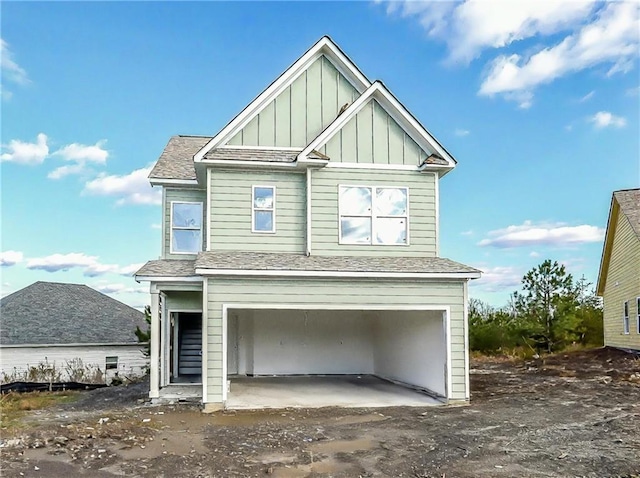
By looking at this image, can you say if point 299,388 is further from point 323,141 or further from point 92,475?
point 92,475

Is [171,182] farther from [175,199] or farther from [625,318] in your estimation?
[625,318]

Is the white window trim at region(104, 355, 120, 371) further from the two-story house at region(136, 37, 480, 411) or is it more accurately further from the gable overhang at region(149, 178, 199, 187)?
the gable overhang at region(149, 178, 199, 187)

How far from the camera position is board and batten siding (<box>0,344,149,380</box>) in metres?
22.7

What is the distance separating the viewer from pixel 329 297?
38.7ft

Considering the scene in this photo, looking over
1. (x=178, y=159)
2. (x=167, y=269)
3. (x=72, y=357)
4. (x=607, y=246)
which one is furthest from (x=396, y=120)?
(x=72, y=357)

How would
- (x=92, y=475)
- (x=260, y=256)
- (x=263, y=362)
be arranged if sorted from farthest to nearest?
(x=263, y=362) → (x=260, y=256) → (x=92, y=475)

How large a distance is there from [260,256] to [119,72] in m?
6.67

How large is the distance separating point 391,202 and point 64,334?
1693 cm

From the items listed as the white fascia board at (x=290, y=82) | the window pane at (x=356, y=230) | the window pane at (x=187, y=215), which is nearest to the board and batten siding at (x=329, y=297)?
the window pane at (x=356, y=230)

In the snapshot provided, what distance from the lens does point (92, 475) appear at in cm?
697

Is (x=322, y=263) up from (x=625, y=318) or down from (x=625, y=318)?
up

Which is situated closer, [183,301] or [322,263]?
[322,263]

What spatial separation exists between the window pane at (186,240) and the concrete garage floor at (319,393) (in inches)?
146

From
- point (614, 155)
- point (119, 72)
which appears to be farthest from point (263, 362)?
point (614, 155)
